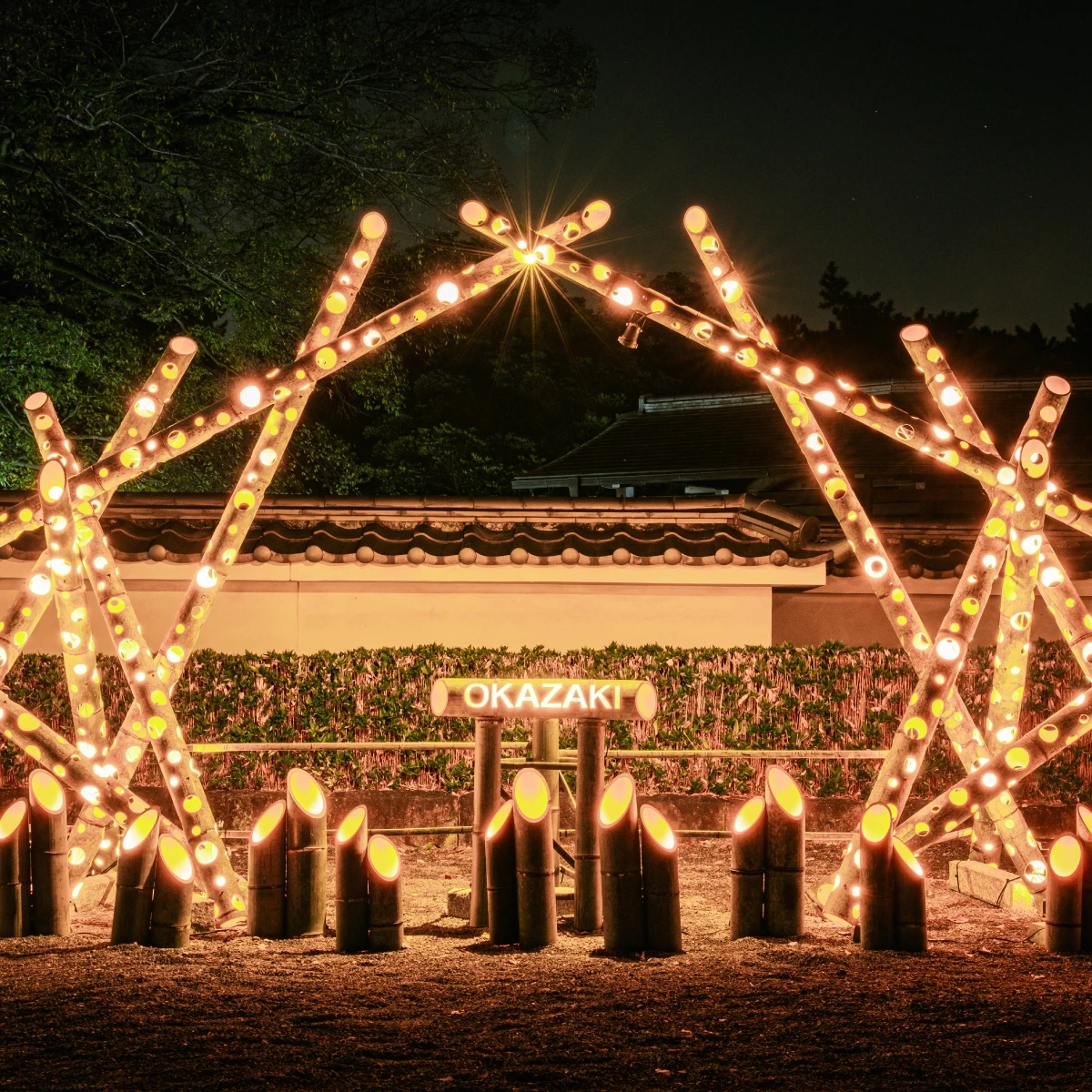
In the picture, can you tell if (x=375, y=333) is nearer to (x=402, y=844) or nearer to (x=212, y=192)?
(x=402, y=844)

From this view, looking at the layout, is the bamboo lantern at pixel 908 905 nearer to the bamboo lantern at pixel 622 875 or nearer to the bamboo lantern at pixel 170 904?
the bamboo lantern at pixel 622 875

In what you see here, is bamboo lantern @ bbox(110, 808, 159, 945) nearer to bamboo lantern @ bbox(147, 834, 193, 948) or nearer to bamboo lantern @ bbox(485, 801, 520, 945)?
bamboo lantern @ bbox(147, 834, 193, 948)

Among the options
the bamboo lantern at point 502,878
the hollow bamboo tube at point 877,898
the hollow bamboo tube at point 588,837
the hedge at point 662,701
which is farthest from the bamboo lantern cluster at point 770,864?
the hedge at point 662,701

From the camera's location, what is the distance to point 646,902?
5.70m

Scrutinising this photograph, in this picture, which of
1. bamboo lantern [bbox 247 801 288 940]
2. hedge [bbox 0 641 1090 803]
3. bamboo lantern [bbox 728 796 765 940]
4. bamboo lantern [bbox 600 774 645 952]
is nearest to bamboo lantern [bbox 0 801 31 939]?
bamboo lantern [bbox 247 801 288 940]

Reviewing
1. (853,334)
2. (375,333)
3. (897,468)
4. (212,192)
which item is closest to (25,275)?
(212,192)

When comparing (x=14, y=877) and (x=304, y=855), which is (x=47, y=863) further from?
(x=304, y=855)

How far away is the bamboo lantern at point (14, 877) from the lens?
5.90 meters

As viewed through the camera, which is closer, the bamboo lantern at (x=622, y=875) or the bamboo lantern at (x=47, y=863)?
the bamboo lantern at (x=622, y=875)

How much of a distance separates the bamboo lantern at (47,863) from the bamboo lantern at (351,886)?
1425 millimetres

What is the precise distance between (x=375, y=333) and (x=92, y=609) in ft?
20.8

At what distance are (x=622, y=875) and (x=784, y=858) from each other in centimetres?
82

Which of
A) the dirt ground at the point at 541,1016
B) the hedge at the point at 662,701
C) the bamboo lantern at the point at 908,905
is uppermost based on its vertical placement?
the hedge at the point at 662,701

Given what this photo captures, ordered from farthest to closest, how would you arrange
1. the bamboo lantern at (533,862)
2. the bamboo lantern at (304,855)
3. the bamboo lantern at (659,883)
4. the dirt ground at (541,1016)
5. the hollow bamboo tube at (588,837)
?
the hollow bamboo tube at (588,837) → the bamboo lantern at (304,855) → the bamboo lantern at (533,862) → the bamboo lantern at (659,883) → the dirt ground at (541,1016)
